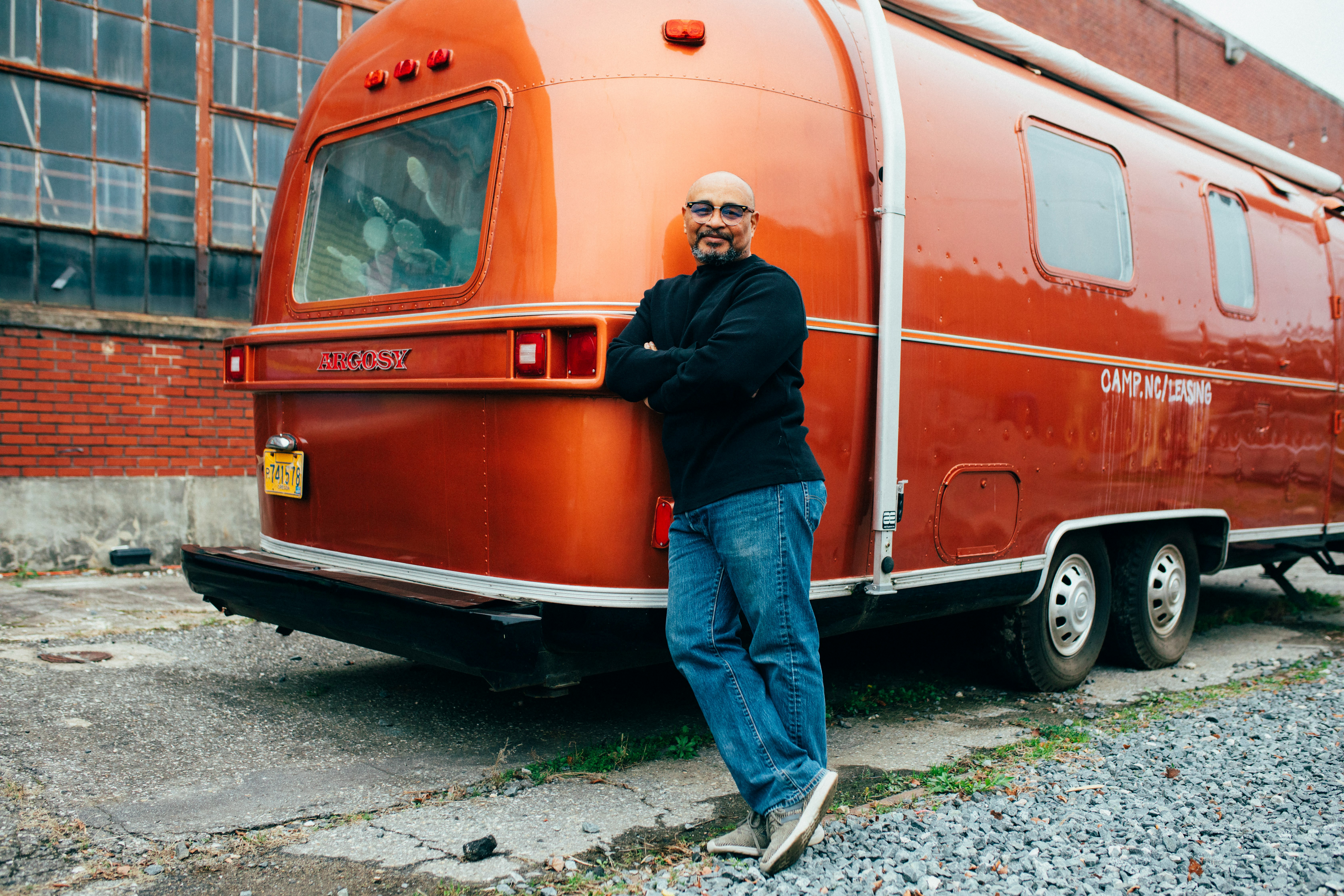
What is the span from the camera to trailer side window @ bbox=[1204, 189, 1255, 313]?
5945 millimetres

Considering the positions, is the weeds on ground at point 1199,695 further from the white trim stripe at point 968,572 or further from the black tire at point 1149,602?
the white trim stripe at point 968,572

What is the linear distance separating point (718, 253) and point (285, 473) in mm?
2176

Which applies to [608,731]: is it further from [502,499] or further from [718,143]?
[718,143]

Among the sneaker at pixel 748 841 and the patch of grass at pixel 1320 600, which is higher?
the sneaker at pixel 748 841

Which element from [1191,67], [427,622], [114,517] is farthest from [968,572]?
[1191,67]

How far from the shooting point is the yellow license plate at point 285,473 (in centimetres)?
429

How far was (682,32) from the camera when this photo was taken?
11.9 feet

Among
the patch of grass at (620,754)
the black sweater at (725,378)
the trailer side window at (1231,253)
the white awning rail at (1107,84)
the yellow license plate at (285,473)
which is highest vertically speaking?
the white awning rail at (1107,84)

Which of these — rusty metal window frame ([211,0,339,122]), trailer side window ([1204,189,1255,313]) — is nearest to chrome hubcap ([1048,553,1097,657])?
trailer side window ([1204,189,1255,313])

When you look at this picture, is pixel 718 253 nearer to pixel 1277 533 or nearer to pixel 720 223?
pixel 720 223

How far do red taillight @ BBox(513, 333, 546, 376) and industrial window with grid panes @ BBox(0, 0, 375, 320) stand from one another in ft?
18.0

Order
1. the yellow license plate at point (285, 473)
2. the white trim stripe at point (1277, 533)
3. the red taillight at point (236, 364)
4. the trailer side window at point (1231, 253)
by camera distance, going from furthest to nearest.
→ the white trim stripe at point (1277, 533) → the trailer side window at point (1231, 253) → the red taillight at point (236, 364) → the yellow license plate at point (285, 473)

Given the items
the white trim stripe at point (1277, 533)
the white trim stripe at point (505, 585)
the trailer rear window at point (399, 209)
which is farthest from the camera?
the white trim stripe at point (1277, 533)

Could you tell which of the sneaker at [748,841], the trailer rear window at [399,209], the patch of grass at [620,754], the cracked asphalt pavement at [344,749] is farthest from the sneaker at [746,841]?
the trailer rear window at [399,209]
